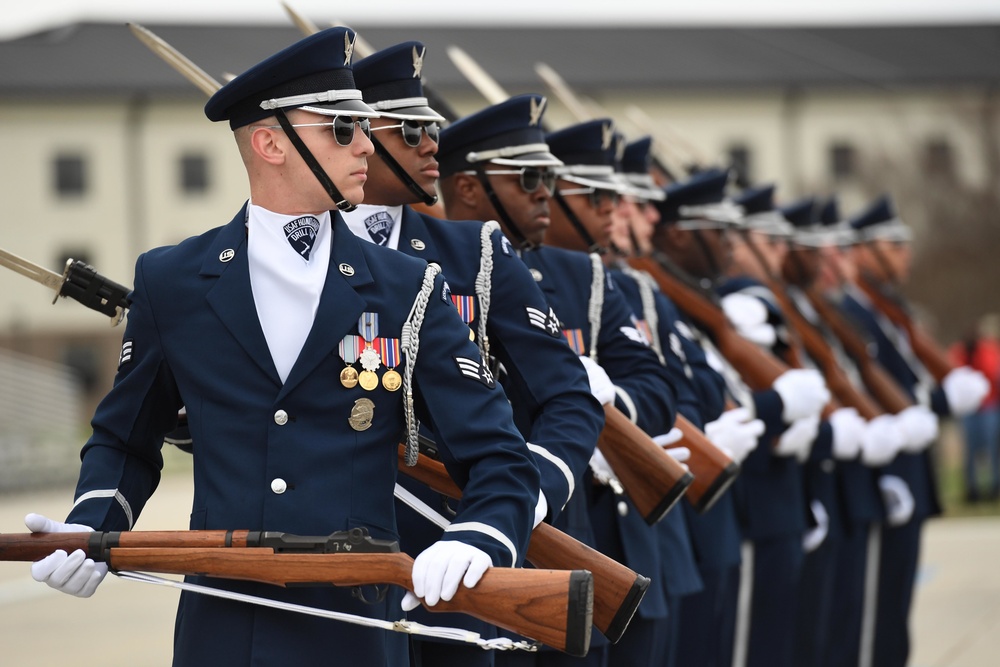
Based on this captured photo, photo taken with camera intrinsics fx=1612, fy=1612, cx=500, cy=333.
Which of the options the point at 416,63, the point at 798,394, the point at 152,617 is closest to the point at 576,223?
the point at 416,63

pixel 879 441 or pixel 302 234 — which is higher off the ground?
pixel 302 234

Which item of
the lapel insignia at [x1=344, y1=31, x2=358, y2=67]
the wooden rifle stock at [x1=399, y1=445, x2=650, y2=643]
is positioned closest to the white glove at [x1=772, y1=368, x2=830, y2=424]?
the wooden rifle stock at [x1=399, y1=445, x2=650, y2=643]

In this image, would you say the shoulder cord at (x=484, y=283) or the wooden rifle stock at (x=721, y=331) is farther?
the wooden rifle stock at (x=721, y=331)

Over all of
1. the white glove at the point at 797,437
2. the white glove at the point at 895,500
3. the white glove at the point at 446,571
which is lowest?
the white glove at the point at 895,500

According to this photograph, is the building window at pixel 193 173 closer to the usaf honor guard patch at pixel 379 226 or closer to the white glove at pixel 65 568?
the usaf honor guard patch at pixel 379 226

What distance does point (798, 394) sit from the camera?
611cm

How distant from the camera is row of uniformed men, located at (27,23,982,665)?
3.53m

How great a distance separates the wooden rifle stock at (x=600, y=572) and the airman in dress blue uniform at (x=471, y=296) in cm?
5

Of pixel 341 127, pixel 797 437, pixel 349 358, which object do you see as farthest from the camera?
pixel 797 437

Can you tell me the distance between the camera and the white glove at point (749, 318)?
640 cm

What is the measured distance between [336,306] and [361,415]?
8.1 inches

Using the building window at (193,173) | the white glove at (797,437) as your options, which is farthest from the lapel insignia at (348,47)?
the building window at (193,173)

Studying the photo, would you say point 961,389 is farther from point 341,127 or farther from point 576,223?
point 341,127

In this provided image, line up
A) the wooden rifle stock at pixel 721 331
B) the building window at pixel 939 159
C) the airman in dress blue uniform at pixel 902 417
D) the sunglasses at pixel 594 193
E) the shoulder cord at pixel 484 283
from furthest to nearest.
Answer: the building window at pixel 939 159, the airman in dress blue uniform at pixel 902 417, the wooden rifle stock at pixel 721 331, the sunglasses at pixel 594 193, the shoulder cord at pixel 484 283
